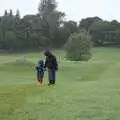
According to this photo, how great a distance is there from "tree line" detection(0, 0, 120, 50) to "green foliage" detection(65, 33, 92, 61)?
35430mm

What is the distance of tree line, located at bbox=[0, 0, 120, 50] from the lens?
125 m

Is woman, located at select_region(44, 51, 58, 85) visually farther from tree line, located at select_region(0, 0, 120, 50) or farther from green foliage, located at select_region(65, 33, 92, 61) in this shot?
tree line, located at select_region(0, 0, 120, 50)

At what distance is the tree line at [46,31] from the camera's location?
4903 inches

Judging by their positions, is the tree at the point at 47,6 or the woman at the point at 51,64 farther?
the tree at the point at 47,6

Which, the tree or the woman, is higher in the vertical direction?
the tree

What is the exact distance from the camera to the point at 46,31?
129375 mm

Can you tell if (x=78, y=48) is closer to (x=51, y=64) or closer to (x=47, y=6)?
(x=51, y=64)

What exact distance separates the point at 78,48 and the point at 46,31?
47.6m

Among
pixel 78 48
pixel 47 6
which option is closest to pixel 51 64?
pixel 78 48

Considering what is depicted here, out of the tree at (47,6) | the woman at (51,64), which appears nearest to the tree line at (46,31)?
the tree at (47,6)

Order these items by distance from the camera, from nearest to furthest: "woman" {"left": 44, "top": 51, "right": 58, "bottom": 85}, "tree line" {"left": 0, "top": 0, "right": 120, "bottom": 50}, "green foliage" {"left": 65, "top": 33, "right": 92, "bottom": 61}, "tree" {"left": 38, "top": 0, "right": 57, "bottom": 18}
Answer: "woman" {"left": 44, "top": 51, "right": 58, "bottom": 85} < "green foliage" {"left": 65, "top": 33, "right": 92, "bottom": 61} < "tree line" {"left": 0, "top": 0, "right": 120, "bottom": 50} < "tree" {"left": 38, "top": 0, "right": 57, "bottom": 18}

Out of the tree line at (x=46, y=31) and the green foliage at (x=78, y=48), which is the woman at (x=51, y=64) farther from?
the tree line at (x=46, y=31)

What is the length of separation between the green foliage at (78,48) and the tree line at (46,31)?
116 feet

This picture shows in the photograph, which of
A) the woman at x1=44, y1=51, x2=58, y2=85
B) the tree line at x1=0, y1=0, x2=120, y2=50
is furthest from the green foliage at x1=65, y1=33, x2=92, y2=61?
the woman at x1=44, y1=51, x2=58, y2=85
